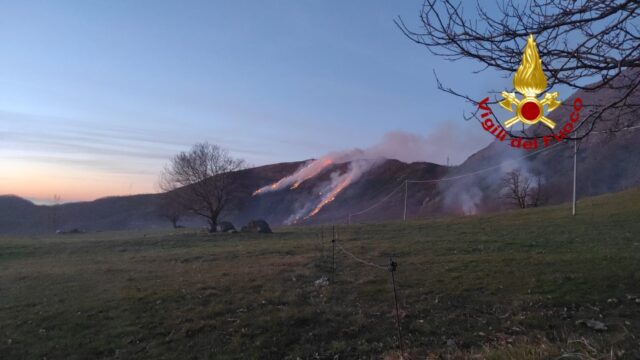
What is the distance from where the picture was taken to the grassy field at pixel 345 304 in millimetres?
8099

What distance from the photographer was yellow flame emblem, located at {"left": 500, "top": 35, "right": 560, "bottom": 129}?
3.11m

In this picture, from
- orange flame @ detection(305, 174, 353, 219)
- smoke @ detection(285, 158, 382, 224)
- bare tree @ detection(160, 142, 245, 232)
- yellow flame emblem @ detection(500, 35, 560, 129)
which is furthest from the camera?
smoke @ detection(285, 158, 382, 224)

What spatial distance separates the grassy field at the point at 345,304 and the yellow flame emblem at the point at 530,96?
2.19 m

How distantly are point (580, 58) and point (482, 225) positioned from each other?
25.6 m

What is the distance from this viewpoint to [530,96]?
10.6 feet

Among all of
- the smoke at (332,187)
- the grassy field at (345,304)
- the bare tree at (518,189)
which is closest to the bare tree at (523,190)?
the bare tree at (518,189)

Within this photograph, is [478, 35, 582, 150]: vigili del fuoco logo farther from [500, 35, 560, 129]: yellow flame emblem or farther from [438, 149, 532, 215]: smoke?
[438, 149, 532, 215]: smoke

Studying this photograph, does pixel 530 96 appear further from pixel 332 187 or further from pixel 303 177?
pixel 303 177

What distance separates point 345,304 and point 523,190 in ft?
140

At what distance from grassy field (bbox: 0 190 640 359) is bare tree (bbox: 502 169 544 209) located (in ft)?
87.9

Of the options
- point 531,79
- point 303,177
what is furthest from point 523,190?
Result: point 303,177

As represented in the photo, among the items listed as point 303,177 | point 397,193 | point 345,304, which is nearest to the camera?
point 345,304

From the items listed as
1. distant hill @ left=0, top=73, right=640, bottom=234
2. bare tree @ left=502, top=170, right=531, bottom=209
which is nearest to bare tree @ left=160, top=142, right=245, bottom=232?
distant hill @ left=0, top=73, right=640, bottom=234

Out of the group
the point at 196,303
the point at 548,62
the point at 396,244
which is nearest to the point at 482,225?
the point at 396,244
